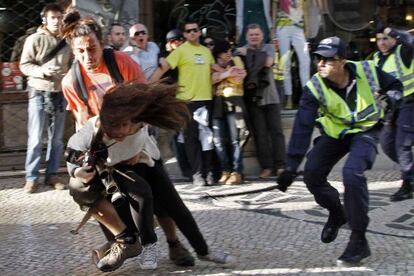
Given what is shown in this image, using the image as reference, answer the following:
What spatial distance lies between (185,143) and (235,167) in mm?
595

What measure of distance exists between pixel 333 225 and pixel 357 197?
48cm

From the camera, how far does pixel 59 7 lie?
25.7 ft

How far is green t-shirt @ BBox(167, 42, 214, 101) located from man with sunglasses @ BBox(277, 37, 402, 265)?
2788 mm

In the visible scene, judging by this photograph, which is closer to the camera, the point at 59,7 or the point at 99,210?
the point at 99,210

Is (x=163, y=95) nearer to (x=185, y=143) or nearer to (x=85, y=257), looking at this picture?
(x=85, y=257)

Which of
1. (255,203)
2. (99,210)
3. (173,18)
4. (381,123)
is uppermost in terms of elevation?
(173,18)

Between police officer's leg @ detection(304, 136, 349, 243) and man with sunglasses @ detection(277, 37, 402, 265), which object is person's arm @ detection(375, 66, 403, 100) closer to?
man with sunglasses @ detection(277, 37, 402, 265)

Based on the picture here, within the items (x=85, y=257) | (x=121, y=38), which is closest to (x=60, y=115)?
(x=121, y=38)

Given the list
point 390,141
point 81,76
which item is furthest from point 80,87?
point 390,141

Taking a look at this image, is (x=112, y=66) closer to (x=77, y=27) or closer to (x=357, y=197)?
(x=77, y=27)

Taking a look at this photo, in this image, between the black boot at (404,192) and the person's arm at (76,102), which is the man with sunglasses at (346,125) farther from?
the black boot at (404,192)

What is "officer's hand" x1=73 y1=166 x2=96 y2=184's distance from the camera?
4.78 meters

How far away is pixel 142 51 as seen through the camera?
8.13m

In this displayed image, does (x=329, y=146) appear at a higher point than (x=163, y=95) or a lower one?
lower
